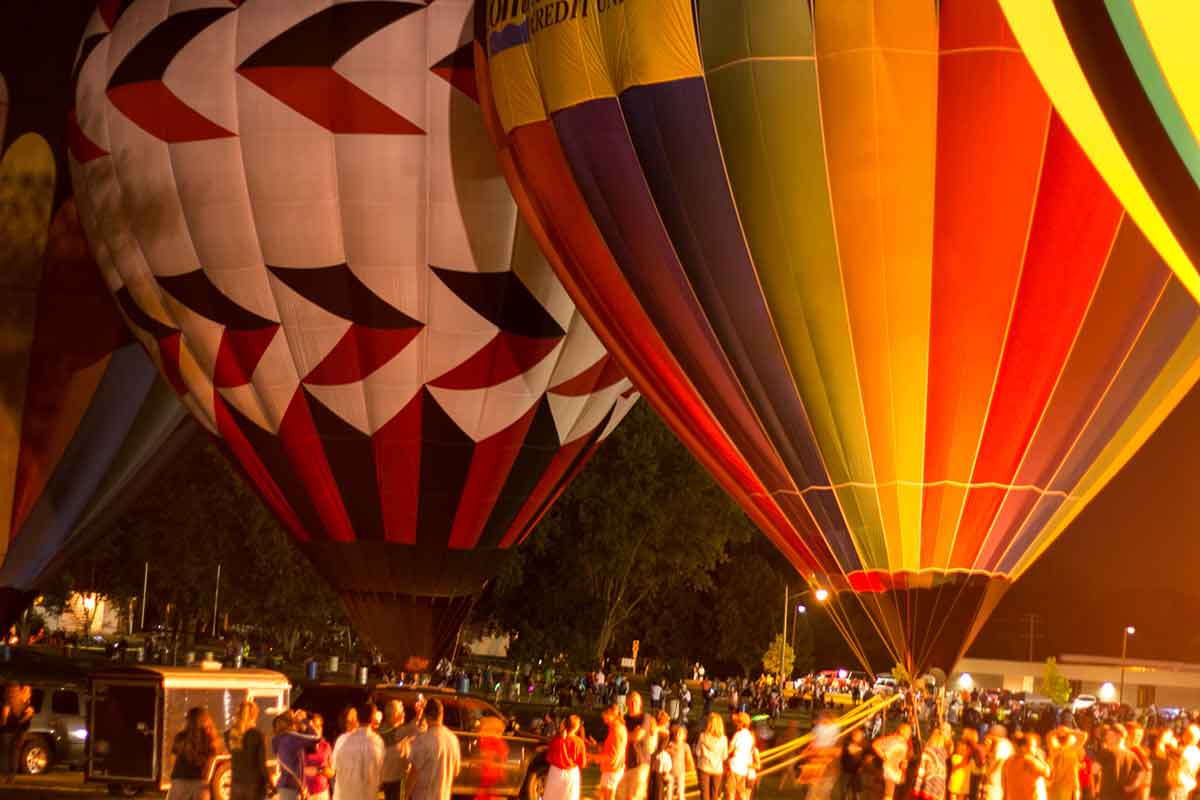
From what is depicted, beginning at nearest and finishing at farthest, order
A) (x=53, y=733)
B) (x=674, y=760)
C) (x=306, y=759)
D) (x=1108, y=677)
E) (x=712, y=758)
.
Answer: (x=306, y=759) < (x=712, y=758) < (x=674, y=760) < (x=53, y=733) < (x=1108, y=677)

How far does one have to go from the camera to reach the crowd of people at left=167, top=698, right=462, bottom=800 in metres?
11.1

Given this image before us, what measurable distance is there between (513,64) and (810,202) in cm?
355

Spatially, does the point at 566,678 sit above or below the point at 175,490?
below

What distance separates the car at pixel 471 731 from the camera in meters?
15.8

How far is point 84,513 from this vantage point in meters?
22.0

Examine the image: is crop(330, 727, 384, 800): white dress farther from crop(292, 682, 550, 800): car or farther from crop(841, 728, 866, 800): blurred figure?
crop(841, 728, 866, 800): blurred figure

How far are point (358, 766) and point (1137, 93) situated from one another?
7.07 meters

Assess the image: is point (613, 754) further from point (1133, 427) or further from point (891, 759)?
point (1133, 427)

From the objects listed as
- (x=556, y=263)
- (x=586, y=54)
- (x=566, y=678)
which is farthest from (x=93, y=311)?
(x=566, y=678)

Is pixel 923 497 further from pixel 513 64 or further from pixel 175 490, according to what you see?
pixel 175 490

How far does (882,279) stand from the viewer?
14375mm

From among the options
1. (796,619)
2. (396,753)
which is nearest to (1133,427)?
(396,753)

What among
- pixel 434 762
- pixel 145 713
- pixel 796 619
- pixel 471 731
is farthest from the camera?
pixel 796 619

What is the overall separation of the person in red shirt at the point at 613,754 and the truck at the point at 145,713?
9.52 ft
